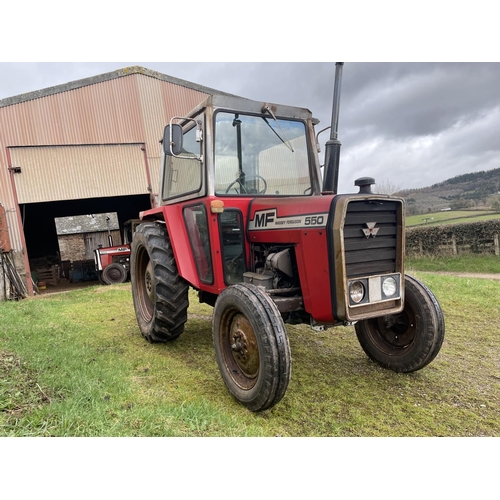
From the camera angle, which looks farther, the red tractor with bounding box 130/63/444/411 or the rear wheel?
the rear wheel

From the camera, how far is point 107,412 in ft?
7.55

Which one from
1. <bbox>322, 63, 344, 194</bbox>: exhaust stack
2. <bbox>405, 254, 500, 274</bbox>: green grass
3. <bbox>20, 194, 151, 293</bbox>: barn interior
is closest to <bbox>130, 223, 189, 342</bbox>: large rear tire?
<bbox>322, 63, 344, 194</bbox>: exhaust stack

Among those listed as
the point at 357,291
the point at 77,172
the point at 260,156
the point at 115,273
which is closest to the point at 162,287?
the point at 260,156

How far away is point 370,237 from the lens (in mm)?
2770

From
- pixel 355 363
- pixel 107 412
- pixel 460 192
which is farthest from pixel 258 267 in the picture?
pixel 460 192

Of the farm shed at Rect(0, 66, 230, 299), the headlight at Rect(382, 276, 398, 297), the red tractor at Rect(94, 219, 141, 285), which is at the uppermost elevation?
the farm shed at Rect(0, 66, 230, 299)

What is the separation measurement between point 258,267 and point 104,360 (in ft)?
5.69

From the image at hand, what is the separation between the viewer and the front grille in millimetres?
2676

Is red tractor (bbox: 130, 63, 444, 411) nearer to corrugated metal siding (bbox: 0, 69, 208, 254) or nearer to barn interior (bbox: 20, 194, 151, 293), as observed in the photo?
corrugated metal siding (bbox: 0, 69, 208, 254)

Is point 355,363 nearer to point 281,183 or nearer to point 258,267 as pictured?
point 258,267

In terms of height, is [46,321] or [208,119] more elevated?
[208,119]

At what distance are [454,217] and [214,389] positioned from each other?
52.2ft

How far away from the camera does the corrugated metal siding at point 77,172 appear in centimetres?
980

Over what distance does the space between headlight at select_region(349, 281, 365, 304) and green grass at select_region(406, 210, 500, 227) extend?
39.5 ft
